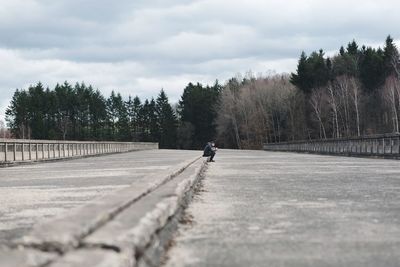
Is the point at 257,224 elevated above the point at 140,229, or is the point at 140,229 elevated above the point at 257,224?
the point at 140,229

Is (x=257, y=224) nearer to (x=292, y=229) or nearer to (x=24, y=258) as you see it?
(x=292, y=229)

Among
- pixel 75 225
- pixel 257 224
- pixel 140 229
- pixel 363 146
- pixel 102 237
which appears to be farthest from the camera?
pixel 363 146

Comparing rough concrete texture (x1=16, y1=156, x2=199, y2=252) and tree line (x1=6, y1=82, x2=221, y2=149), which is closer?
rough concrete texture (x1=16, y1=156, x2=199, y2=252)

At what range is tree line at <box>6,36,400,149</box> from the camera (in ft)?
306

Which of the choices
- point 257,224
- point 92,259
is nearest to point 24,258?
point 92,259

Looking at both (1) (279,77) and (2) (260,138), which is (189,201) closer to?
(2) (260,138)

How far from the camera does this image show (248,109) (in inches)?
4665

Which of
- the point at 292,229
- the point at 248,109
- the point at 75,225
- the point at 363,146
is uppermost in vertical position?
the point at 248,109

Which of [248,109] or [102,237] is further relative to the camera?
[248,109]

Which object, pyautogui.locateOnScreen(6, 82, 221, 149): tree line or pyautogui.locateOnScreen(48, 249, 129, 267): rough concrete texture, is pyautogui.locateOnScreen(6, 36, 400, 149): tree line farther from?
pyautogui.locateOnScreen(48, 249, 129, 267): rough concrete texture

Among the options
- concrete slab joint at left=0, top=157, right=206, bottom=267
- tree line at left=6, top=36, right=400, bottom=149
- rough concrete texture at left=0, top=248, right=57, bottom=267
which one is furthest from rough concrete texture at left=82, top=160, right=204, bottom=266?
tree line at left=6, top=36, right=400, bottom=149

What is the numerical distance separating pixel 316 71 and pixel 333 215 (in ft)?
312

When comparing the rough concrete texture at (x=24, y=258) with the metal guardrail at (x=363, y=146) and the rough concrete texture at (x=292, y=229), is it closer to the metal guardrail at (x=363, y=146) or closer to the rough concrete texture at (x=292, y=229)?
the rough concrete texture at (x=292, y=229)

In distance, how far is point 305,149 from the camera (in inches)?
2291
